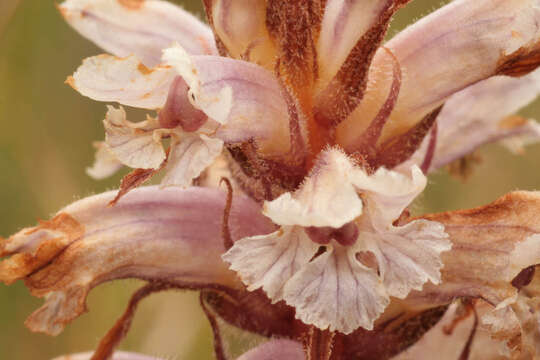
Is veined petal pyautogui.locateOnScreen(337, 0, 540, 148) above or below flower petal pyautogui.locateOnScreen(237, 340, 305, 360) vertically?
above

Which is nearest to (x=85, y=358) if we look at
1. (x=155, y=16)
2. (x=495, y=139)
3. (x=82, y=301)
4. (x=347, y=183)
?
(x=82, y=301)

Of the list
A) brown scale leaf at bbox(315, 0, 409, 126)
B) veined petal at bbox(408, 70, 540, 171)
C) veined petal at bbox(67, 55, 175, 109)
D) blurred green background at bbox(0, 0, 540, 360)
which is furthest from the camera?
blurred green background at bbox(0, 0, 540, 360)

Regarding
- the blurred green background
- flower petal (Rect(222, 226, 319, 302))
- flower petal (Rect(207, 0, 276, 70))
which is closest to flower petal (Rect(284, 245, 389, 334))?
flower petal (Rect(222, 226, 319, 302))

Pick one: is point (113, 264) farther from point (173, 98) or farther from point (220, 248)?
point (173, 98)

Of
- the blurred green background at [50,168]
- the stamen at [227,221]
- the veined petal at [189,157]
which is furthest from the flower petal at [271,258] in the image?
the blurred green background at [50,168]

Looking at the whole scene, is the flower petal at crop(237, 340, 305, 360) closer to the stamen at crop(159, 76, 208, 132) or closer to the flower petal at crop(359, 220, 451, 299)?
the flower petal at crop(359, 220, 451, 299)

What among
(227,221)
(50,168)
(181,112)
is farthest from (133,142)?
(50,168)

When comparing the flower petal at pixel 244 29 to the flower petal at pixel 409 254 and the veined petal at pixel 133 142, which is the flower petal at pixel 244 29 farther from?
the flower petal at pixel 409 254
